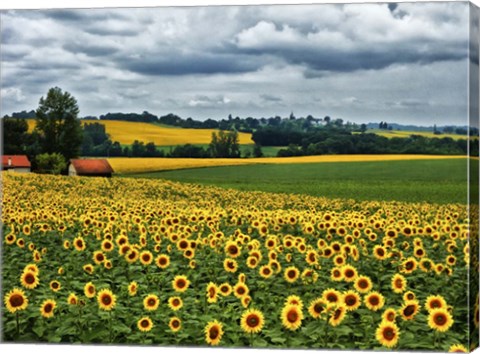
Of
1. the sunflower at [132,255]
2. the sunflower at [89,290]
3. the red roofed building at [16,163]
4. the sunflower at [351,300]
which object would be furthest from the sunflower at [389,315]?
the red roofed building at [16,163]

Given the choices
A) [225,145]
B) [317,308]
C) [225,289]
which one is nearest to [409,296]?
[317,308]

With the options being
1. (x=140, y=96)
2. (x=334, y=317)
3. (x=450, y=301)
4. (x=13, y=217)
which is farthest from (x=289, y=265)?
(x=13, y=217)

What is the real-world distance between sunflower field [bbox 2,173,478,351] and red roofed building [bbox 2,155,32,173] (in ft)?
0.38

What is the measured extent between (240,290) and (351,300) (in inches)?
42.5

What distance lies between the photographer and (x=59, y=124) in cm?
1080

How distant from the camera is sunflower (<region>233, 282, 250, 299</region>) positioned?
1002 cm

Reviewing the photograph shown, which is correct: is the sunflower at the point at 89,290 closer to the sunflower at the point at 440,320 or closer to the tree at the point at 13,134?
the tree at the point at 13,134

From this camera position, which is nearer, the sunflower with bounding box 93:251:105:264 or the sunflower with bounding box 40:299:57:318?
the sunflower with bounding box 40:299:57:318

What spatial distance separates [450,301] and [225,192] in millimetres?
2559

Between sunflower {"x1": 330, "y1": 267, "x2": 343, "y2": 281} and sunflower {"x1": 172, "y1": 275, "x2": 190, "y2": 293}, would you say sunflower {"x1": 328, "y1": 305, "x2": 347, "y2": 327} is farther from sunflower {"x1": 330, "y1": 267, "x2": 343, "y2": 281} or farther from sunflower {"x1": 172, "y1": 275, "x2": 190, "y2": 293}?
sunflower {"x1": 172, "y1": 275, "x2": 190, "y2": 293}

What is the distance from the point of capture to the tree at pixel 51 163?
1101cm

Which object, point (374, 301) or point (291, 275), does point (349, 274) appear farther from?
point (291, 275)

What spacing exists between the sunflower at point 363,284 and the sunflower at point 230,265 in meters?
1.21

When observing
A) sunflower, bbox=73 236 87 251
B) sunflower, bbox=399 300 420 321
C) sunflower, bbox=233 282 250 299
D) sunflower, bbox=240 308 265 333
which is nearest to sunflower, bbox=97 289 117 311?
sunflower, bbox=73 236 87 251
